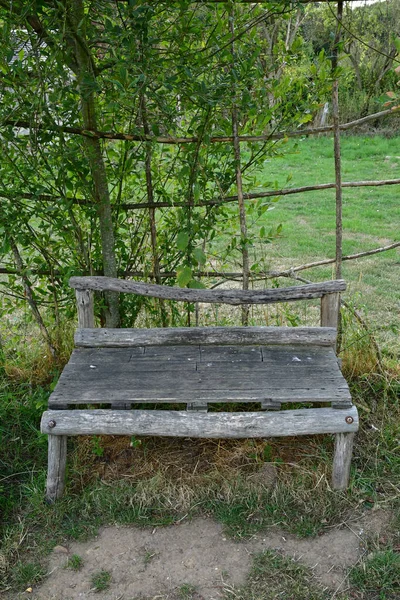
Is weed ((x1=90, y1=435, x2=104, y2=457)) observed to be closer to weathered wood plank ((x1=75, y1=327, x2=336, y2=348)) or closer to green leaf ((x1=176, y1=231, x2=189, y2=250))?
weathered wood plank ((x1=75, y1=327, x2=336, y2=348))

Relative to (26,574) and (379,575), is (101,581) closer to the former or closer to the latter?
(26,574)

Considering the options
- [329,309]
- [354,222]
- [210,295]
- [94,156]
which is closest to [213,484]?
[210,295]

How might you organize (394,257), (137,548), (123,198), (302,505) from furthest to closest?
(394,257) < (123,198) < (302,505) < (137,548)

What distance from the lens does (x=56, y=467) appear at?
2.85 metres

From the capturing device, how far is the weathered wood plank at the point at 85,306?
321 cm

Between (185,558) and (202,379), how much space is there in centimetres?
77

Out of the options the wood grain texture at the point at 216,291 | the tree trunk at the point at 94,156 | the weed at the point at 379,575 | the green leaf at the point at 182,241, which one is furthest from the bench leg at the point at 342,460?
the tree trunk at the point at 94,156

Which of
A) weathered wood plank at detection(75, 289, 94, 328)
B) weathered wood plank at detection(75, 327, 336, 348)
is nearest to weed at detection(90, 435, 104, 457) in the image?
weathered wood plank at detection(75, 327, 336, 348)

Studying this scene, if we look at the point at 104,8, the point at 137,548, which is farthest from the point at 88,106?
the point at 137,548

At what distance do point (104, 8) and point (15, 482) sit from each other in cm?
233

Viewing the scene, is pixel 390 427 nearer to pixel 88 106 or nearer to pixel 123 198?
pixel 123 198

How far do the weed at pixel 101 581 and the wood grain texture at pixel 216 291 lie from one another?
4.43 ft

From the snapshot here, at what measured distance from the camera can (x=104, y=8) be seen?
2.91m

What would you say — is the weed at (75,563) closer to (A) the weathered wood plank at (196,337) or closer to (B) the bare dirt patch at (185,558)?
(B) the bare dirt patch at (185,558)
